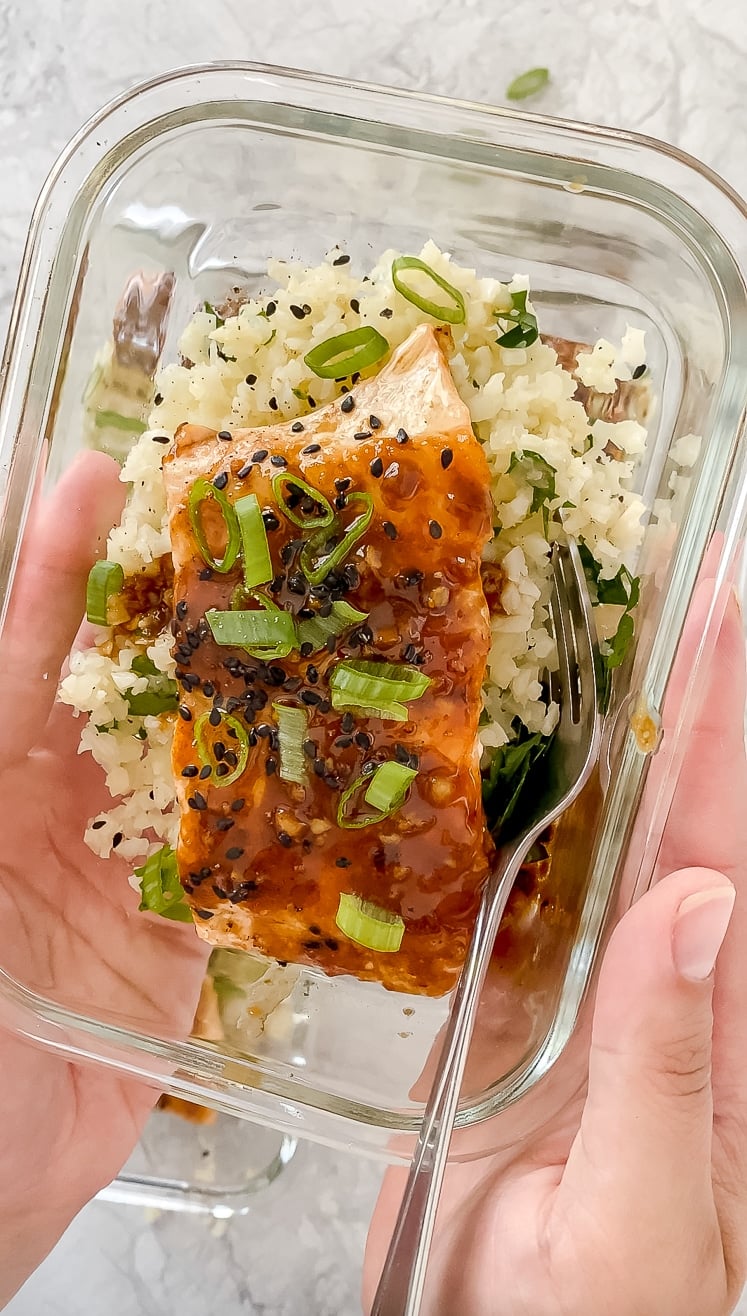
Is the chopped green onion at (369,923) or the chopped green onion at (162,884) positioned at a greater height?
the chopped green onion at (369,923)

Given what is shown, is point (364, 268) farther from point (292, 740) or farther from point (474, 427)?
point (292, 740)

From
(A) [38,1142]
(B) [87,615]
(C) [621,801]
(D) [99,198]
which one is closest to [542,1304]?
(C) [621,801]

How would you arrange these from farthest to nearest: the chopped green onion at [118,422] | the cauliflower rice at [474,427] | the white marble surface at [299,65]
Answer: the white marble surface at [299,65], the chopped green onion at [118,422], the cauliflower rice at [474,427]

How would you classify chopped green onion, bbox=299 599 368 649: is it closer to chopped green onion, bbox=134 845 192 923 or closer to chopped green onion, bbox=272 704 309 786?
chopped green onion, bbox=272 704 309 786

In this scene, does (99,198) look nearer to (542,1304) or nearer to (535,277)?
(535,277)

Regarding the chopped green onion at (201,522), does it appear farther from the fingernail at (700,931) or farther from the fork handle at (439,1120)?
the fingernail at (700,931)

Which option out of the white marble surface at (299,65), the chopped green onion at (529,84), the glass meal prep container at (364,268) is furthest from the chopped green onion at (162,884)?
the chopped green onion at (529,84)
